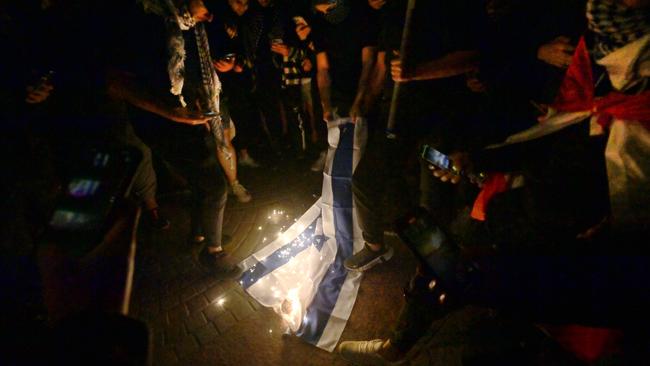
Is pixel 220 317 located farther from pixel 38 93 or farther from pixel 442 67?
pixel 442 67

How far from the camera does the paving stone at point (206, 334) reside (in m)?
3.17

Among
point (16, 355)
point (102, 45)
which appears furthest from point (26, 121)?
point (16, 355)

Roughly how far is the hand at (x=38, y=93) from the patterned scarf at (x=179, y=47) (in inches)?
42.7

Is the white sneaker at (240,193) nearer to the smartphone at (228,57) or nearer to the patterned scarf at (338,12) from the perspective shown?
the smartphone at (228,57)

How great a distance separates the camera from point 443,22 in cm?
304

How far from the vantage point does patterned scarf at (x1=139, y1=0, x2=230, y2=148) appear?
3.01 metres

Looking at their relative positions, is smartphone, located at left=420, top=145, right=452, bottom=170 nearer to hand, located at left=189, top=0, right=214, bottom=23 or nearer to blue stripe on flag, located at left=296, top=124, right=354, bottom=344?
blue stripe on flag, located at left=296, top=124, right=354, bottom=344

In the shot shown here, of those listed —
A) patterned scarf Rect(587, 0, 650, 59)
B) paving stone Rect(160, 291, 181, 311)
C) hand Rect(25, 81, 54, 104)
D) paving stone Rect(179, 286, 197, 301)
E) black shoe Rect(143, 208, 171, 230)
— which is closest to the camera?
patterned scarf Rect(587, 0, 650, 59)

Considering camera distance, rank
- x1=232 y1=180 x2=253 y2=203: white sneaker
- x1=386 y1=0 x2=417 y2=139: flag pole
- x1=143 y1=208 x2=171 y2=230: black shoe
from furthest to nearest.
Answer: x1=232 y1=180 x2=253 y2=203: white sneaker → x1=143 y1=208 x2=171 y2=230: black shoe → x1=386 y1=0 x2=417 y2=139: flag pole

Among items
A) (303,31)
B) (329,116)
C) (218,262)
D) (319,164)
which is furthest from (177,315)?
(303,31)

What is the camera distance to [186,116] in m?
3.27

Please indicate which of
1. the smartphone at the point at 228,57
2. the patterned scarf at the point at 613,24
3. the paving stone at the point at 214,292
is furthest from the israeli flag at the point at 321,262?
the patterned scarf at the point at 613,24

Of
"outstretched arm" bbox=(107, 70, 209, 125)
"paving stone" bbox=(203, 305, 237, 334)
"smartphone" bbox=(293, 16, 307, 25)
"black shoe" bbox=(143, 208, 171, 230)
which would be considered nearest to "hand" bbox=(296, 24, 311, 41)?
"smartphone" bbox=(293, 16, 307, 25)

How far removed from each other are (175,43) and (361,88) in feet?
6.46
